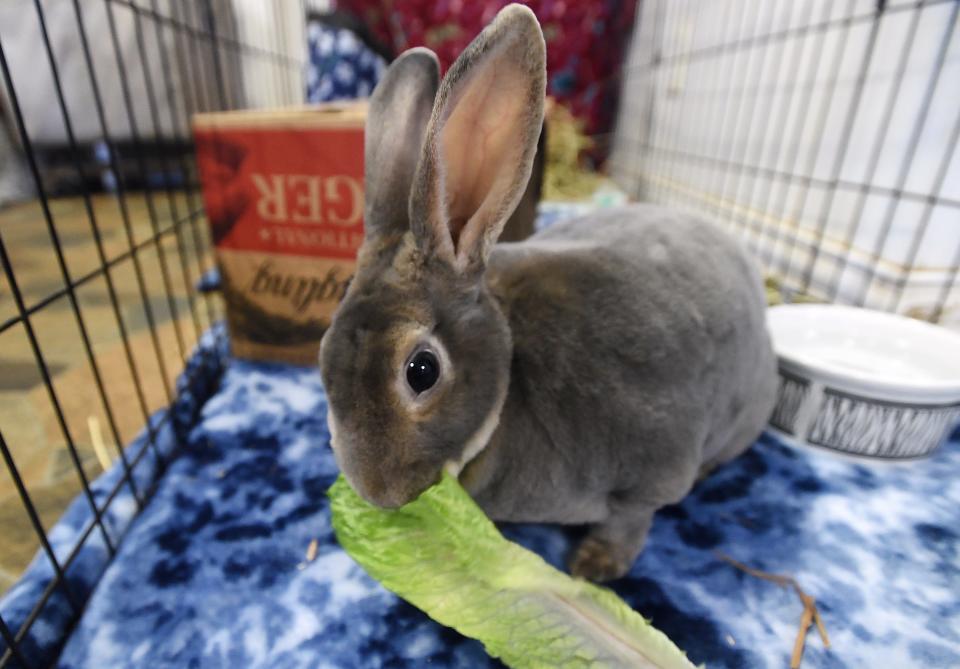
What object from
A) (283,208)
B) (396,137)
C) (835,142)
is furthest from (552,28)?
(396,137)

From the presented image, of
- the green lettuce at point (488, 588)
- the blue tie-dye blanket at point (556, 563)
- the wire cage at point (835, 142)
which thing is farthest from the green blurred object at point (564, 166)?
the green lettuce at point (488, 588)

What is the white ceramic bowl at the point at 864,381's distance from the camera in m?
1.10

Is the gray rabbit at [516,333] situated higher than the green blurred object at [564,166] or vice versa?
the gray rabbit at [516,333]

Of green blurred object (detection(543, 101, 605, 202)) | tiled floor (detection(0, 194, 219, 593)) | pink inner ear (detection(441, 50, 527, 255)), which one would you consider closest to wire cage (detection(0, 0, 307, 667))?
tiled floor (detection(0, 194, 219, 593))

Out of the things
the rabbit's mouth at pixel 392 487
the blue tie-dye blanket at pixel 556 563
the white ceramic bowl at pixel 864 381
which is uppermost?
the rabbit's mouth at pixel 392 487

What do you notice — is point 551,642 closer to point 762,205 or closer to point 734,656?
→ point 734,656

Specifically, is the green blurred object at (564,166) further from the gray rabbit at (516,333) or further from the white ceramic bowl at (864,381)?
the gray rabbit at (516,333)

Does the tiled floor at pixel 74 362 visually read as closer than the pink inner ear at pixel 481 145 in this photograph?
No

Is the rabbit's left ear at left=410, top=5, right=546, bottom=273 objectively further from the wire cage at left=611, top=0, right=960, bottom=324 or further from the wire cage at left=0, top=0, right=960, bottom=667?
the wire cage at left=611, top=0, right=960, bottom=324

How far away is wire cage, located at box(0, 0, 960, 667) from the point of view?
1092 millimetres

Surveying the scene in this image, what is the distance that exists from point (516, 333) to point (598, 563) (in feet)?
1.27

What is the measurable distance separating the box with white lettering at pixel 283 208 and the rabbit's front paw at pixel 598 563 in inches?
28.6

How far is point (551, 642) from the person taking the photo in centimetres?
70

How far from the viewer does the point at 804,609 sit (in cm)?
88
